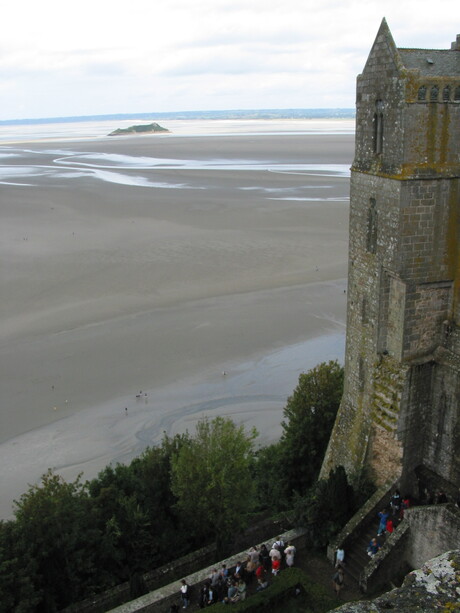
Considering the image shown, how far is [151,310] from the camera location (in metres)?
34.9

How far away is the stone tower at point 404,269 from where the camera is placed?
14078 mm

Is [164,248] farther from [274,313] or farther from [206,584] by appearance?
[206,584]

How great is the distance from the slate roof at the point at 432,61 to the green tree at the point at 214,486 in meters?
10.8

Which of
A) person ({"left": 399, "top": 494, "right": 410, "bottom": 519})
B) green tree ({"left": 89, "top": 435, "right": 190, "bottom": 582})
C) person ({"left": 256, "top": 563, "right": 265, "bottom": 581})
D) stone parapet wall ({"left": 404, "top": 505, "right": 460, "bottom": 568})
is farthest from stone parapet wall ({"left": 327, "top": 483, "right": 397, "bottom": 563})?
green tree ({"left": 89, "top": 435, "right": 190, "bottom": 582})

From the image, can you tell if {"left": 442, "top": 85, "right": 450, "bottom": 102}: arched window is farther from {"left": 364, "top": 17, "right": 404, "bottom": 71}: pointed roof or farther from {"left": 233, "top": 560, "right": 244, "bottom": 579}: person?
{"left": 233, "top": 560, "right": 244, "bottom": 579}: person

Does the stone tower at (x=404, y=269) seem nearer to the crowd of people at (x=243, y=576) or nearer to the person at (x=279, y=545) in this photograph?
the person at (x=279, y=545)

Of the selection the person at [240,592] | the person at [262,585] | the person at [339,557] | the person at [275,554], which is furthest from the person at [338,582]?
the person at [240,592]

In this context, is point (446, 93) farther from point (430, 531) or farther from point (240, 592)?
point (240, 592)

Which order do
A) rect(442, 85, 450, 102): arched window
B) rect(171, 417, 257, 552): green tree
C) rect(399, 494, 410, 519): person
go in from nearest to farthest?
1. rect(442, 85, 450, 102): arched window
2. rect(399, 494, 410, 519): person
3. rect(171, 417, 257, 552): green tree

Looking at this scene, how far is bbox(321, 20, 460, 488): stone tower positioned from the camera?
14078 millimetres

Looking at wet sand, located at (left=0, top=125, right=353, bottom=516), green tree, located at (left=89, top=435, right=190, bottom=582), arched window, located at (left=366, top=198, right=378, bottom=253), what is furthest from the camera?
wet sand, located at (left=0, top=125, right=353, bottom=516)

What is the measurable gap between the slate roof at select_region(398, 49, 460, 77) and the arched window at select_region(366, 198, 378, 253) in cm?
332

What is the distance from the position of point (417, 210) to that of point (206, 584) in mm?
10442

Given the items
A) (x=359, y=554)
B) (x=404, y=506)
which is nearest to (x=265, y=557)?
(x=359, y=554)
